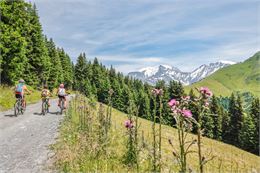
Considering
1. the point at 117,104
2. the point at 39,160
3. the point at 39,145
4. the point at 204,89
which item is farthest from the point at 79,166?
the point at 117,104

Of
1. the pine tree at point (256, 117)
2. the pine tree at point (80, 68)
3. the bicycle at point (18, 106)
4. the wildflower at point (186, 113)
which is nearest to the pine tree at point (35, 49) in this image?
the bicycle at point (18, 106)

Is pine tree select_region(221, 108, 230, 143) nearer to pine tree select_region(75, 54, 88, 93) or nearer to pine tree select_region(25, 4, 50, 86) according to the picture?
pine tree select_region(75, 54, 88, 93)

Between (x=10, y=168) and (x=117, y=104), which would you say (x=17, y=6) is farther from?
(x=117, y=104)

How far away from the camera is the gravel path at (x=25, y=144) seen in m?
8.74

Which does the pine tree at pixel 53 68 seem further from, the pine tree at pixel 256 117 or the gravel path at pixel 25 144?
the pine tree at pixel 256 117

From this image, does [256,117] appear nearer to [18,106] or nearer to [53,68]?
[53,68]

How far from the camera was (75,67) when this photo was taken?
115 m

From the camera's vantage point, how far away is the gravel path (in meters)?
8.74

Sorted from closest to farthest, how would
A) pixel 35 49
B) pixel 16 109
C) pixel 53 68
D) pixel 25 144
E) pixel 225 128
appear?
pixel 25 144 < pixel 16 109 < pixel 35 49 < pixel 53 68 < pixel 225 128

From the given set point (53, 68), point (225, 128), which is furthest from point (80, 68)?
point (225, 128)

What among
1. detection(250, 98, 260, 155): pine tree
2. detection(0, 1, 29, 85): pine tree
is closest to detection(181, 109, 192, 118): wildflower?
detection(0, 1, 29, 85): pine tree

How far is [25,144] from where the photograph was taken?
38.6ft

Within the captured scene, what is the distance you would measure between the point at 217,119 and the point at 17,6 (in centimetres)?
6651

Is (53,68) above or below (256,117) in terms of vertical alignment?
above
